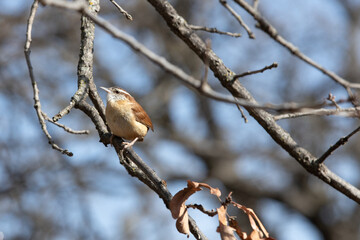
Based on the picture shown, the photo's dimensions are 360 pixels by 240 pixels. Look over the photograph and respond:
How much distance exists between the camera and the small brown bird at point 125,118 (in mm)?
4605

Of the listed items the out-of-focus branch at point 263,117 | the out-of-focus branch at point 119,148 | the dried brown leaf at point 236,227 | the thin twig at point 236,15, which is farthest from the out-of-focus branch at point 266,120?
the dried brown leaf at point 236,227

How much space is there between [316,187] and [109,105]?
1093 centimetres

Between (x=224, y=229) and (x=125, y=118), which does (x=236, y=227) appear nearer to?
(x=224, y=229)

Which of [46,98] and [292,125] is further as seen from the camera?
[292,125]

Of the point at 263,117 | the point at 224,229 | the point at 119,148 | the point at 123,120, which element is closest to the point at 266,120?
Result: the point at 263,117

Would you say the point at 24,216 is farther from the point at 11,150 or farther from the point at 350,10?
the point at 350,10

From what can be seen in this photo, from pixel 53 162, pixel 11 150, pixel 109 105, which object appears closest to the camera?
pixel 109 105

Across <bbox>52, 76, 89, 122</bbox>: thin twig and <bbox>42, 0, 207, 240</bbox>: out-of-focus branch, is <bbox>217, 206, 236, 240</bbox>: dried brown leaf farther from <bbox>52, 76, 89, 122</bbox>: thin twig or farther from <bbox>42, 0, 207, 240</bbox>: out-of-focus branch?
<bbox>52, 76, 89, 122</bbox>: thin twig

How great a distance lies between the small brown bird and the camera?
4605mm

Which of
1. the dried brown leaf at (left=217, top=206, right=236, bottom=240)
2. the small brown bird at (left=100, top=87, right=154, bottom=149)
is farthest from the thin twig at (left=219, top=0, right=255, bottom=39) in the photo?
the small brown bird at (left=100, top=87, right=154, bottom=149)

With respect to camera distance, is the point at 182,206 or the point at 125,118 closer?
the point at 182,206

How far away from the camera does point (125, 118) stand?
15.3 ft

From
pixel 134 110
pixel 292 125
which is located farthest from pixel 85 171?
pixel 134 110

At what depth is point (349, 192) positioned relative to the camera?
3297 millimetres
